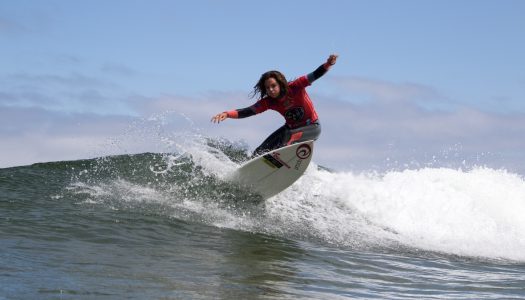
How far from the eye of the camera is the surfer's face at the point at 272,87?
9625 mm

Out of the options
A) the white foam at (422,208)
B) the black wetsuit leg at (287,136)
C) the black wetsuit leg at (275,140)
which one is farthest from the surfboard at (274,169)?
the white foam at (422,208)

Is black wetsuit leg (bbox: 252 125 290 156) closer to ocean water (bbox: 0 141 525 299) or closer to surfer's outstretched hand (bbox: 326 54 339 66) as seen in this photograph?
ocean water (bbox: 0 141 525 299)

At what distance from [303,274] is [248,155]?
4.25 meters

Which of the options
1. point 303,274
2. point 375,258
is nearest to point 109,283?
point 303,274

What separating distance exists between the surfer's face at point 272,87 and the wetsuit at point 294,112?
19cm

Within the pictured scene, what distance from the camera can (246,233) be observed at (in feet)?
28.8

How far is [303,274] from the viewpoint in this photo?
6.57 metres

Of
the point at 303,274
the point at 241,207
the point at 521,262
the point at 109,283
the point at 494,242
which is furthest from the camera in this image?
the point at 494,242

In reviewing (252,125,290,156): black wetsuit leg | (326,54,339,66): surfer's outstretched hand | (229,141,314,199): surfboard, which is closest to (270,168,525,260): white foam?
(229,141,314,199): surfboard

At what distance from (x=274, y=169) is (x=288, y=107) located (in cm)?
106

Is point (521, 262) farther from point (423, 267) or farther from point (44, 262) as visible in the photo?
point (44, 262)

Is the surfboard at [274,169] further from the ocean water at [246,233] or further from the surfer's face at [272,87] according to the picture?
the surfer's face at [272,87]

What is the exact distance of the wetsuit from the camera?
9.78 meters

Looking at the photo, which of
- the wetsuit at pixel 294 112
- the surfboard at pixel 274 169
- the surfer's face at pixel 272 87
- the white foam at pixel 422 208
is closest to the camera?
the surfer's face at pixel 272 87
